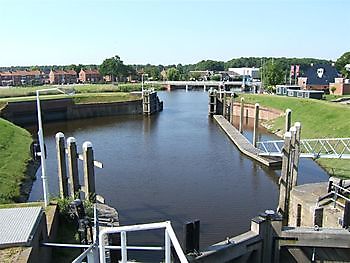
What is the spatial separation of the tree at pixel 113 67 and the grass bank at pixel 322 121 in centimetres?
8872

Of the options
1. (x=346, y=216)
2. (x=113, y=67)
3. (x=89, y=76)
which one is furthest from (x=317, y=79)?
(x=89, y=76)

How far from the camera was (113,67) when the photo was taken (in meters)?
130

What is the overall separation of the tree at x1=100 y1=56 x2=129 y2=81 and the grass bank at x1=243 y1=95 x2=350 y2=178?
88.7 metres

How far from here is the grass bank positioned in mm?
23172

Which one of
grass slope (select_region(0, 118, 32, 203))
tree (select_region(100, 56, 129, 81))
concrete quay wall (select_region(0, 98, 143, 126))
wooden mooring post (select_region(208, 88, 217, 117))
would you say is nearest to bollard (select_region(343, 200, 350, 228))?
grass slope (select_region(0, 118, 32, 203))

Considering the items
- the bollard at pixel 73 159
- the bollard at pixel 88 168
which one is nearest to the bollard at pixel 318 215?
the bollard at pixel 88 168

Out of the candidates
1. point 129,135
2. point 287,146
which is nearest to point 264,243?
point 287,146

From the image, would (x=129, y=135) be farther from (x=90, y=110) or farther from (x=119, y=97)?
(x=119, y=97)

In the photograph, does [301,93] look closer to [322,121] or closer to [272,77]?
[322,121]

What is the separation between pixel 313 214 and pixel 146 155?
17574mm

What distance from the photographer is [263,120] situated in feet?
165

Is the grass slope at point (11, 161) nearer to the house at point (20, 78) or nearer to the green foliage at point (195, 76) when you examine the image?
the house at point (20, 78)

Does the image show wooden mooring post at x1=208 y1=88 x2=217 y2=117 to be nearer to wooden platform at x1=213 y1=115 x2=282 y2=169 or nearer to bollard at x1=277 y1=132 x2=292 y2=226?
wooden platform at x1=213 y1=115 x2=282 y2=169

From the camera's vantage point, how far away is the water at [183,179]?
16.4m
